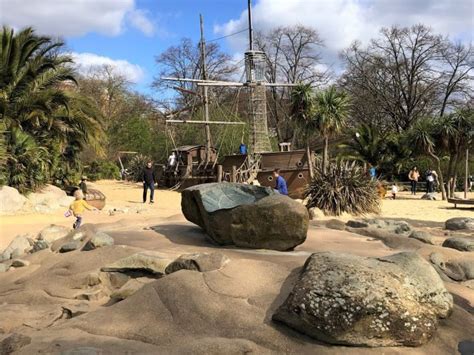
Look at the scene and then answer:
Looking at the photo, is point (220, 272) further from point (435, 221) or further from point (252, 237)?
point (435, 221)

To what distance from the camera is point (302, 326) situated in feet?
16.6

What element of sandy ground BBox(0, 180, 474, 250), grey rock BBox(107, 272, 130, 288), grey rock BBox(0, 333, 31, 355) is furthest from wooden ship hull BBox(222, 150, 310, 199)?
grey rock BBox(0, 333, 31, 355)

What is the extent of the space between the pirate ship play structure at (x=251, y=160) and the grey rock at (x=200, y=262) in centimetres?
1167

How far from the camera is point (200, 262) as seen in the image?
6609 mm

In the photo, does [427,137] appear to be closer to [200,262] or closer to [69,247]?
[69,247]

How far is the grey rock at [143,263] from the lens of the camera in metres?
7.06

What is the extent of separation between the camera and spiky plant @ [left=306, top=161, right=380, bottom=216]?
16953 millimetres

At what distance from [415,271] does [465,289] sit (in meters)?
1.52

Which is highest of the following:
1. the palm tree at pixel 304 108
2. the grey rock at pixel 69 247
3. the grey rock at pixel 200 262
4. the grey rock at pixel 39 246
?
the palm tree at pixel 304 108

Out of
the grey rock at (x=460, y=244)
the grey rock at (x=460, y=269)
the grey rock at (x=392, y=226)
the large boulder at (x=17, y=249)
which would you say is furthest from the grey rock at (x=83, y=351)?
the grey rock at (x=392, y=226)

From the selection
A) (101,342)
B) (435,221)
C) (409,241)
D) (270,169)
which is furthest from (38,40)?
(101,342)

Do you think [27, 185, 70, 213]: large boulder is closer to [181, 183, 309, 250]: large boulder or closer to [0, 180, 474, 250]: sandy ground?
[0, 180, 474, 250]: sandy ground

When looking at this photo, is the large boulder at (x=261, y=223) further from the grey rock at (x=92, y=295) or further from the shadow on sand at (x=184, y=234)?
the grey rock at (x=92, y=295)

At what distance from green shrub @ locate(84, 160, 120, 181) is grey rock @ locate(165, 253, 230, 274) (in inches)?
1189
